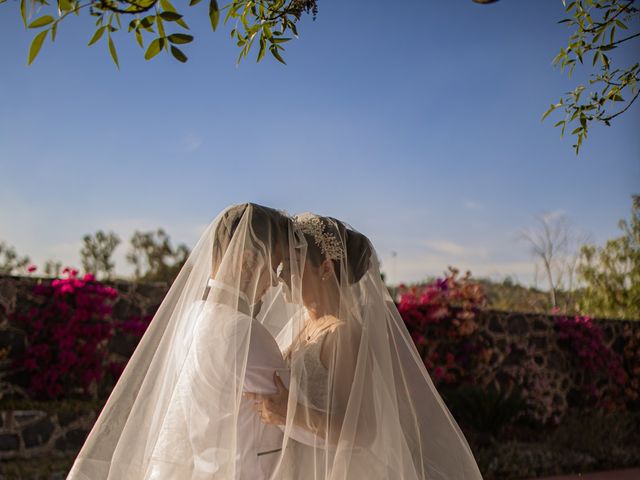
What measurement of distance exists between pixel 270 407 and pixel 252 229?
0.58m

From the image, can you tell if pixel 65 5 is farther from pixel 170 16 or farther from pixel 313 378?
pixel 313 378

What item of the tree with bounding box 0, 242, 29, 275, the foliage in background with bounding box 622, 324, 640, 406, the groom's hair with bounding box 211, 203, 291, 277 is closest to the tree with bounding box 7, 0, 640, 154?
the groom's hair with bounding box 211, 203, 291, 277

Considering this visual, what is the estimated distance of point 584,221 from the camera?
16.5m

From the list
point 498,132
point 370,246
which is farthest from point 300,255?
point 498,132

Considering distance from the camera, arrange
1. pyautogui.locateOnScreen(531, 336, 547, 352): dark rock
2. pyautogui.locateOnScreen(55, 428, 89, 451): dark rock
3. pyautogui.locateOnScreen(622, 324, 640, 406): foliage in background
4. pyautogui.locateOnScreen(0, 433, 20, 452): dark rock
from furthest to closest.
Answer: pyautogui.locateOnScreen(622, 324, 640, 406): foliage in background < pyautogui.locateOnScreen(531, 336, 547, 352): dark rock < pyautogui.locateOnScreen(55, 428, 89, 451): dark rock < pyautogui.locateOnScreen(0, 433, 20, 452): dark rock

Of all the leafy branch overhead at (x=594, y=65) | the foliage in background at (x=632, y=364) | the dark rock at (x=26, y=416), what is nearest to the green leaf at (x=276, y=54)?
the leafy branch overhead at (x=594, y=65)

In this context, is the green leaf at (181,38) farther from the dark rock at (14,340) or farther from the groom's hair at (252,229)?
the dark rock at (14,340)

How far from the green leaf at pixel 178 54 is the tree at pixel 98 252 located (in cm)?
1696

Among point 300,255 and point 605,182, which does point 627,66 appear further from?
point 605,182

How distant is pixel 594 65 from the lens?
3021 millimetres

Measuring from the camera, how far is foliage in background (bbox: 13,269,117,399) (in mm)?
6508

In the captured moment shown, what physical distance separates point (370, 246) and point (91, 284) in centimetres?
538

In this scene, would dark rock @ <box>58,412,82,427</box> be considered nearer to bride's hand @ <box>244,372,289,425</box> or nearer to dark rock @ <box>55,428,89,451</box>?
dark rock @ <box>55,428,89,451</box>

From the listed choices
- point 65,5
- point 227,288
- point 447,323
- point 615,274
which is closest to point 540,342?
point 447,323
